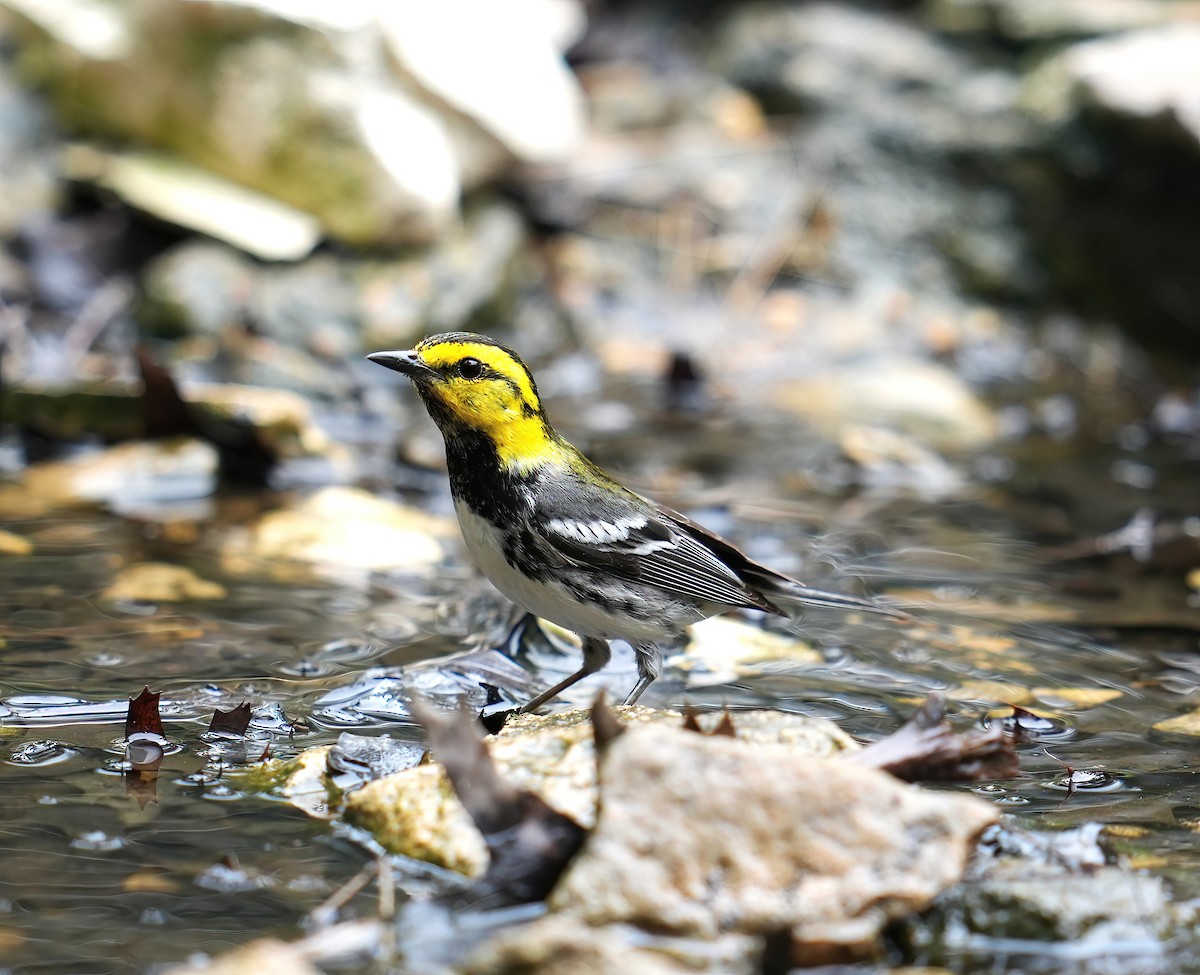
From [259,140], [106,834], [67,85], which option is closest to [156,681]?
[106,834]

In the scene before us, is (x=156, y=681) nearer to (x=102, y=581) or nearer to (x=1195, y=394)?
(x=102, y=581)

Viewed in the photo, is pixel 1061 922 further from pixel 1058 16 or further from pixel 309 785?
pixel 1058 16

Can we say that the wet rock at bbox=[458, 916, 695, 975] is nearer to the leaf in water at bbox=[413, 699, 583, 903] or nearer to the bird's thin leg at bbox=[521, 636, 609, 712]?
the leaf in water at bbox=[413, 699, 583, 903]

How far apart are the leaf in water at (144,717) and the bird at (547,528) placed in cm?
113

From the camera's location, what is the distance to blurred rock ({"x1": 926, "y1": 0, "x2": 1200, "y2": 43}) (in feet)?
36.5

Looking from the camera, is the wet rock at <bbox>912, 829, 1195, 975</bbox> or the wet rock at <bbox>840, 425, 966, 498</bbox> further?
the wet rock at <bbox>840, 425, 966, 498</bbox>

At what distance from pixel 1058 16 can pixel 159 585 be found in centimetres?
939

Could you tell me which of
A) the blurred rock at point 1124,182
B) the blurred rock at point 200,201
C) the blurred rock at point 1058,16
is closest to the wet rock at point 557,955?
the blurred rock at point 200,201

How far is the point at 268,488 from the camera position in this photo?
22.2 ft

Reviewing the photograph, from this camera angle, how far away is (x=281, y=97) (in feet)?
29.5

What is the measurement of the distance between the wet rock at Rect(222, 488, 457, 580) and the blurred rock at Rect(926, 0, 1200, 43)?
7.75 metres

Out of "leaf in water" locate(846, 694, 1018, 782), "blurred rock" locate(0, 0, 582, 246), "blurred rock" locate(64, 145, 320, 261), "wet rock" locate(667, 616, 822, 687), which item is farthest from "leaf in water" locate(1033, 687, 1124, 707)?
"blurred rock" locate(64, 145, 320, 261)

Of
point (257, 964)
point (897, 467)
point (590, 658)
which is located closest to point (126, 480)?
point (590, 658)

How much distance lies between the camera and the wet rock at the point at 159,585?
5.21 m
